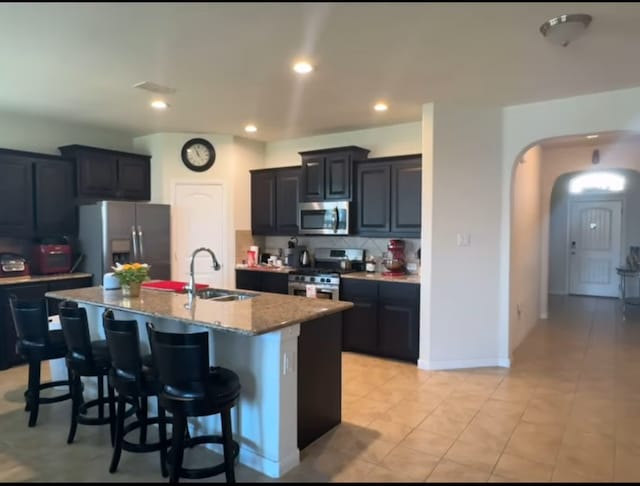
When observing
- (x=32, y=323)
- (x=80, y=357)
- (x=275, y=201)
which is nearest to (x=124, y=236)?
(x=275, y=201)

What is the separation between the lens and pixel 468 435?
10.2 ft

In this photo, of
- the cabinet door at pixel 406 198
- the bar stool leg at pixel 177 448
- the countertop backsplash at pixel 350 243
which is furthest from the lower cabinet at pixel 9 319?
the cabinet door at pixel 406 198

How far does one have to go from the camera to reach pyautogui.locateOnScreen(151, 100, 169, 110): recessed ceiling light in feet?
14.3

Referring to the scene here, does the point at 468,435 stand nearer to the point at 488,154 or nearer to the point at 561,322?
the point at 488,154

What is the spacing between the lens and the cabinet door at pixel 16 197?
4.75m

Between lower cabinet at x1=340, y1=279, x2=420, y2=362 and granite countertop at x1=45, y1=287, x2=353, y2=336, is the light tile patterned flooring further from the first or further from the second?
granite countertop at x1=45, y1=287, x2=353, y2=336

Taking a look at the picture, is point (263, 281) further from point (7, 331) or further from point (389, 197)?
point (7, 331)

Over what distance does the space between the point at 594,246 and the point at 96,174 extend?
905 centimetres

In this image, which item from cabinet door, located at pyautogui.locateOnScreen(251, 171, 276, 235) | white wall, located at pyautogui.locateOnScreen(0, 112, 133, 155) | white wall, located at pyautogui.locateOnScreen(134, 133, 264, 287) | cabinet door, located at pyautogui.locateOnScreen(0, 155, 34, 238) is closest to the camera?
cabinet door, located at pyautogui.locateOnScreen(0, 155, 34, 238)

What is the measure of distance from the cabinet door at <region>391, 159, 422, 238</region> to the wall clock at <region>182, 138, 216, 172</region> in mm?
2430

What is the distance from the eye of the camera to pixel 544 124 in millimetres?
4289

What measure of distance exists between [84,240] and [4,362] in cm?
151

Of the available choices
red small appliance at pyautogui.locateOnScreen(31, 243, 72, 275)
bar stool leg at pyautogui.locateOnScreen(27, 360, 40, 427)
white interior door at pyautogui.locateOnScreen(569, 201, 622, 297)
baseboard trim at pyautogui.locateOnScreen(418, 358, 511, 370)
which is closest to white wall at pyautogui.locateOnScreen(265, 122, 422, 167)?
baseboard trim at pyautogui.locateOnScreen(418, 358, 511, 370)

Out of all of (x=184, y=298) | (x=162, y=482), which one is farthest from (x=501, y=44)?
(x=162, y=482)
